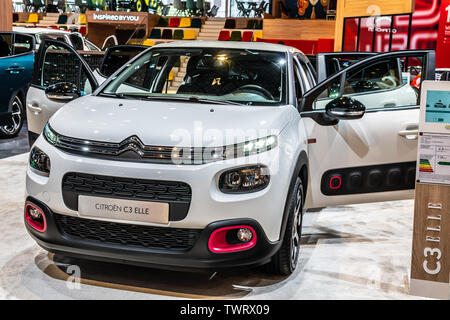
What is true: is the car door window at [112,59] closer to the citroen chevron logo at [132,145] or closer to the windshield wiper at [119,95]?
the windshield wiper at [119,95]

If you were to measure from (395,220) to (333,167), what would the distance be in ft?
4.87

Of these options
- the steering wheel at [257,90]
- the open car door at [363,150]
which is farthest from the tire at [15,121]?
the open car door at [363,150]

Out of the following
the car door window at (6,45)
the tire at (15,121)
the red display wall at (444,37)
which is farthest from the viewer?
the red display wall at (444,37)

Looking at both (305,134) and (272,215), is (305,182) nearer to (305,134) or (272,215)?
(305,134)

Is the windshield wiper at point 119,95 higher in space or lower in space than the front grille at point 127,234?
higher

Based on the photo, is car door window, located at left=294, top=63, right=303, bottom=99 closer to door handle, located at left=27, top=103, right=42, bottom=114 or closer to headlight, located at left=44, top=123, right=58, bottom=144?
headlight, located at left=44, top=123, right=58, bottom=144

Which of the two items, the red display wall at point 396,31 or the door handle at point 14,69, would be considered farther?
the red display wall at point 396,31

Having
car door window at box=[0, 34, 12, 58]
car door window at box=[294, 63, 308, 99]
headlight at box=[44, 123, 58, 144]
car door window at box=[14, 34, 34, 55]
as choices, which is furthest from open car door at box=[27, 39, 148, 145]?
car door window at box=[14, 34, 34, 55]

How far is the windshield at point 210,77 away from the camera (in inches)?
141

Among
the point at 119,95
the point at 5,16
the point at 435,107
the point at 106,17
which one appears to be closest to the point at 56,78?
the point at 119,95

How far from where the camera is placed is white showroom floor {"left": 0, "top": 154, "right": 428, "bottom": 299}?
3.13 meters

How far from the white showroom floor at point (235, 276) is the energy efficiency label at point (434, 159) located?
2.25 feet

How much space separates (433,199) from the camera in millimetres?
3107

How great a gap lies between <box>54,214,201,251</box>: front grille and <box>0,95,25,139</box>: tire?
17.9 ft
